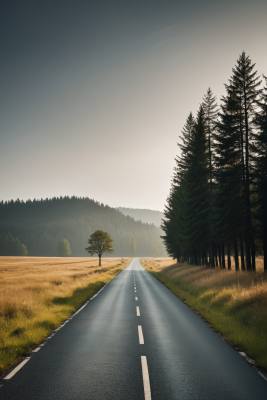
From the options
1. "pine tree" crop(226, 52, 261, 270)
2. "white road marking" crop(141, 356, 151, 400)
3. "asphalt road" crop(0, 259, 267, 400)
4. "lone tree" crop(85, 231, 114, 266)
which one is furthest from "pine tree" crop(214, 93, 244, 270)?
"lone tree" crop(85, 231, 114, 266)

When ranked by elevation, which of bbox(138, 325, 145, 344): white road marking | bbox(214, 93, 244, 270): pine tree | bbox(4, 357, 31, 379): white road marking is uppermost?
bbox(214, 93, 244, 270): pine tree

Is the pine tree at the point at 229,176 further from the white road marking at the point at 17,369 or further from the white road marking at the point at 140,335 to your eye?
the white road marking at the point at 17,369

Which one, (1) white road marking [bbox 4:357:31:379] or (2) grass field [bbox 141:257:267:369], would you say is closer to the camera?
(1) white road marking [bbox 4:357:31:379]

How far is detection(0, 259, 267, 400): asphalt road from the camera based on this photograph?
5270 mm

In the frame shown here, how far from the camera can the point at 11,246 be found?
15500 cm

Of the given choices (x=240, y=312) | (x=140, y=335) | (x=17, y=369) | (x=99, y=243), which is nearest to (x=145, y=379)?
(x=17, y=369)

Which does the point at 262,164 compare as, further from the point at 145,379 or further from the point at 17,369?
the point at 17,369

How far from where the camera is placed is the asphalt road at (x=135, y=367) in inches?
207

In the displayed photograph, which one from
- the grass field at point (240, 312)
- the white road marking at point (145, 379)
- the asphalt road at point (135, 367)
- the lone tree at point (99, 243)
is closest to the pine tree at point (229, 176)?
the grass field at point (240, 312)

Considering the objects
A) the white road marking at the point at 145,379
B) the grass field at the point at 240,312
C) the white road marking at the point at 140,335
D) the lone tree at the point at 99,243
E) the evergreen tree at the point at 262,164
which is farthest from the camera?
the lone tree at the point at 99,243

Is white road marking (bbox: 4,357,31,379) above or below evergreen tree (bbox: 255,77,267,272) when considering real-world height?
below

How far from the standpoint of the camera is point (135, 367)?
6.51 meters

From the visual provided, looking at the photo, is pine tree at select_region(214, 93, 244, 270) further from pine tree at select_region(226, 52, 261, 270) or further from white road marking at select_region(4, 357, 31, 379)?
white road marking at select_region(4, 357, 31, 379)

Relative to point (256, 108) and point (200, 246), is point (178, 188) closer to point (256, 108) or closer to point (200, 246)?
point (200, 246)
